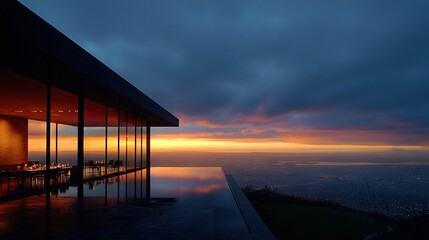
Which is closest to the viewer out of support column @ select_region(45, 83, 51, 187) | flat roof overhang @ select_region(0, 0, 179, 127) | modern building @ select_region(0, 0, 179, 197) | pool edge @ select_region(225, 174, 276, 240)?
pool edge @ select_region(225, 174, 276, 240)

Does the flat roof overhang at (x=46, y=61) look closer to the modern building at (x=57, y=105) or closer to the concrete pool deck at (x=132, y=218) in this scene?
the modern building at (x=57, y=105)

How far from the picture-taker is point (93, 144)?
621 inches

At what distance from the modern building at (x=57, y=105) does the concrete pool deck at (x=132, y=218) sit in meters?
2.77

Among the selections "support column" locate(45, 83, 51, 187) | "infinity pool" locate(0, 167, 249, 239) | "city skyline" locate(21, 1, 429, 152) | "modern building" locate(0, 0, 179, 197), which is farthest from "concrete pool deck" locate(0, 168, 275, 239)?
"city skyline" locate(21, 1, 429, 152)

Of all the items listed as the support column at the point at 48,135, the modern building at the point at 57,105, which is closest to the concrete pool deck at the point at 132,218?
the support column at the point at 48,135

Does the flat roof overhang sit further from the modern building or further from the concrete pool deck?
the concrete pool deck

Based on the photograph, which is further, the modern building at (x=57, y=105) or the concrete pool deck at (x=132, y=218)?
the modern building at (x=57, y=105)

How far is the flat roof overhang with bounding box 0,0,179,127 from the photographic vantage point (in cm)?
519

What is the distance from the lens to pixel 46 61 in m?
6.93

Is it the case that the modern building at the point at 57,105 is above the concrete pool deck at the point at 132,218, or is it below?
above

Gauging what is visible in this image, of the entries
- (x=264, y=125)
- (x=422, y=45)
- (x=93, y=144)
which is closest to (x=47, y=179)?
(x=93, y=144)

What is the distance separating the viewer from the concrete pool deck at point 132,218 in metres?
4.74

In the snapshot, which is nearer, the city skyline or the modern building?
the modern building

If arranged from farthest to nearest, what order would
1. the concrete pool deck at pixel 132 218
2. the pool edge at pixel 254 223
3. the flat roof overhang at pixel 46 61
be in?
the flat roof overhang at pixel 46 61 → the concrete pool deck at pixel 132 218 → the pool edge at pixel 254 223
